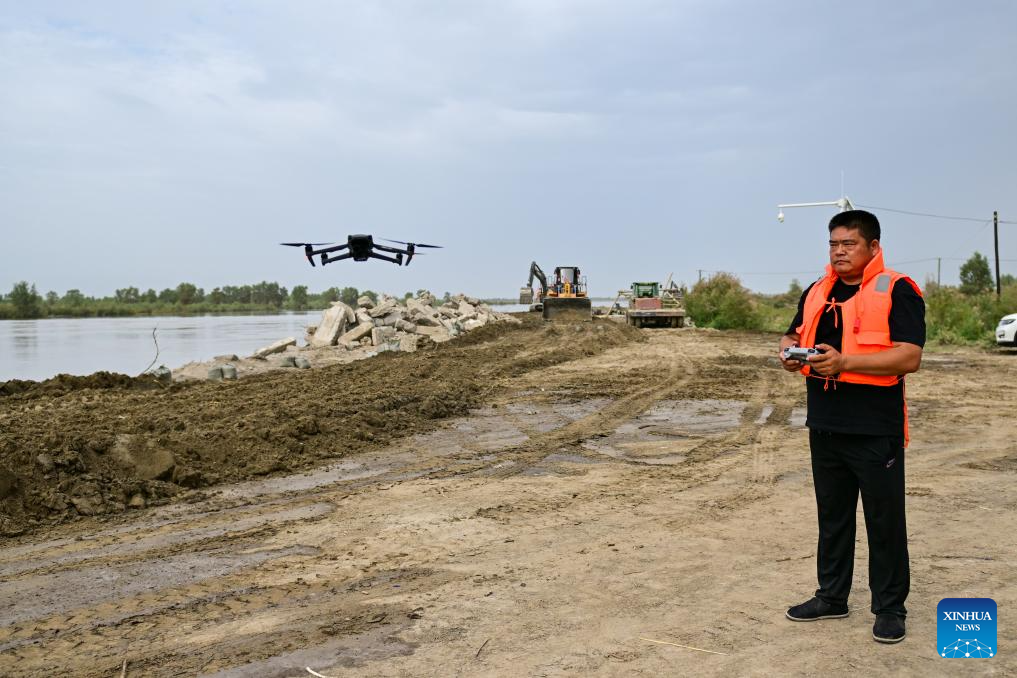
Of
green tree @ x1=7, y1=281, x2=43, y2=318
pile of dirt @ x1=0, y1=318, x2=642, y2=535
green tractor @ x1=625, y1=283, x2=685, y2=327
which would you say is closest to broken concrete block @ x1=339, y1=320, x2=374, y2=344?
pile of dirt @ x1=0, y1=318, x2=642, y2=535

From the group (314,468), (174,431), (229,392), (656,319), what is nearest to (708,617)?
(314,468)

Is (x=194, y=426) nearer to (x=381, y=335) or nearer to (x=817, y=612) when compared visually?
(x=817, y=612)

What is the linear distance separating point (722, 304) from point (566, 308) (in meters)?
7.04

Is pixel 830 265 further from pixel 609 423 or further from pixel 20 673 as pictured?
pixel 609 423

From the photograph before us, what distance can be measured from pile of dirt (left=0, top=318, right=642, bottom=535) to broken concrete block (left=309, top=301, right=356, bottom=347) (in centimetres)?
890

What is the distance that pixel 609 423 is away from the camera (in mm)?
10266

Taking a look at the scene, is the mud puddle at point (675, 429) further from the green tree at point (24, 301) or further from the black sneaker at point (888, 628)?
the green tree at point (24, 301)

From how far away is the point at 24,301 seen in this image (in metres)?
59.1

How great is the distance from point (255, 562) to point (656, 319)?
31.1 metres

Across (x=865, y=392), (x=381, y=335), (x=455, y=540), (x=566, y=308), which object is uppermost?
(x=566, y=308)

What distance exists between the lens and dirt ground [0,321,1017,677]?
3475 mm

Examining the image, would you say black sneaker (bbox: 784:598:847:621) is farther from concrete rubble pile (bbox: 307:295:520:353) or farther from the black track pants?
concrete rubble pile (bbox: 307:295:520:353)

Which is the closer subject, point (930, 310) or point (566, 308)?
point (930, 310)

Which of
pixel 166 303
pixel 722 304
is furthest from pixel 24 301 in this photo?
pixel 722 304
